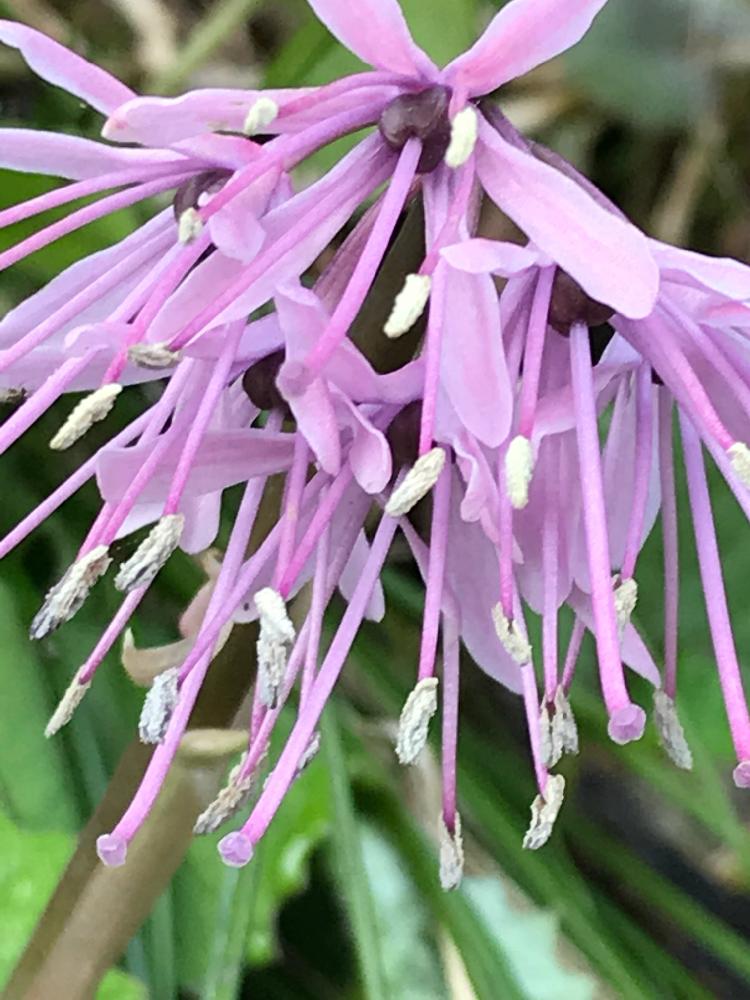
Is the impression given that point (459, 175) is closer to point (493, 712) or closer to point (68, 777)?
point (68, 777)

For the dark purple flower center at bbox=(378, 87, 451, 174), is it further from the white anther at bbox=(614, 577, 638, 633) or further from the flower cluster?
the white anther at bbox=(614, 577, 638, 633)

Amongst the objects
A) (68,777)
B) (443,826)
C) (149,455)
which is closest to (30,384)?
(149,455)

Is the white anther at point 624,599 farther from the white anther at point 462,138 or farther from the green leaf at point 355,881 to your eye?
the green leaf at point 355,881

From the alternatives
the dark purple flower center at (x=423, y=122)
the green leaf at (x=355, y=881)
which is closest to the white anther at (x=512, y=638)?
the dark purple flower center at (x=423, y=122)

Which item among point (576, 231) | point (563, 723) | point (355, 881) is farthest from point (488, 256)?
point (355, 881)

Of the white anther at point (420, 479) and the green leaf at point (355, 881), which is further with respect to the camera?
the green leaf at point (355, 881)

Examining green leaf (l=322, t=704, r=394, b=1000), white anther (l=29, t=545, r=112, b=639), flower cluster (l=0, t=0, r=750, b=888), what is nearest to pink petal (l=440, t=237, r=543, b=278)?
flower cluster (l=0, t=0, r=750, b=888)
